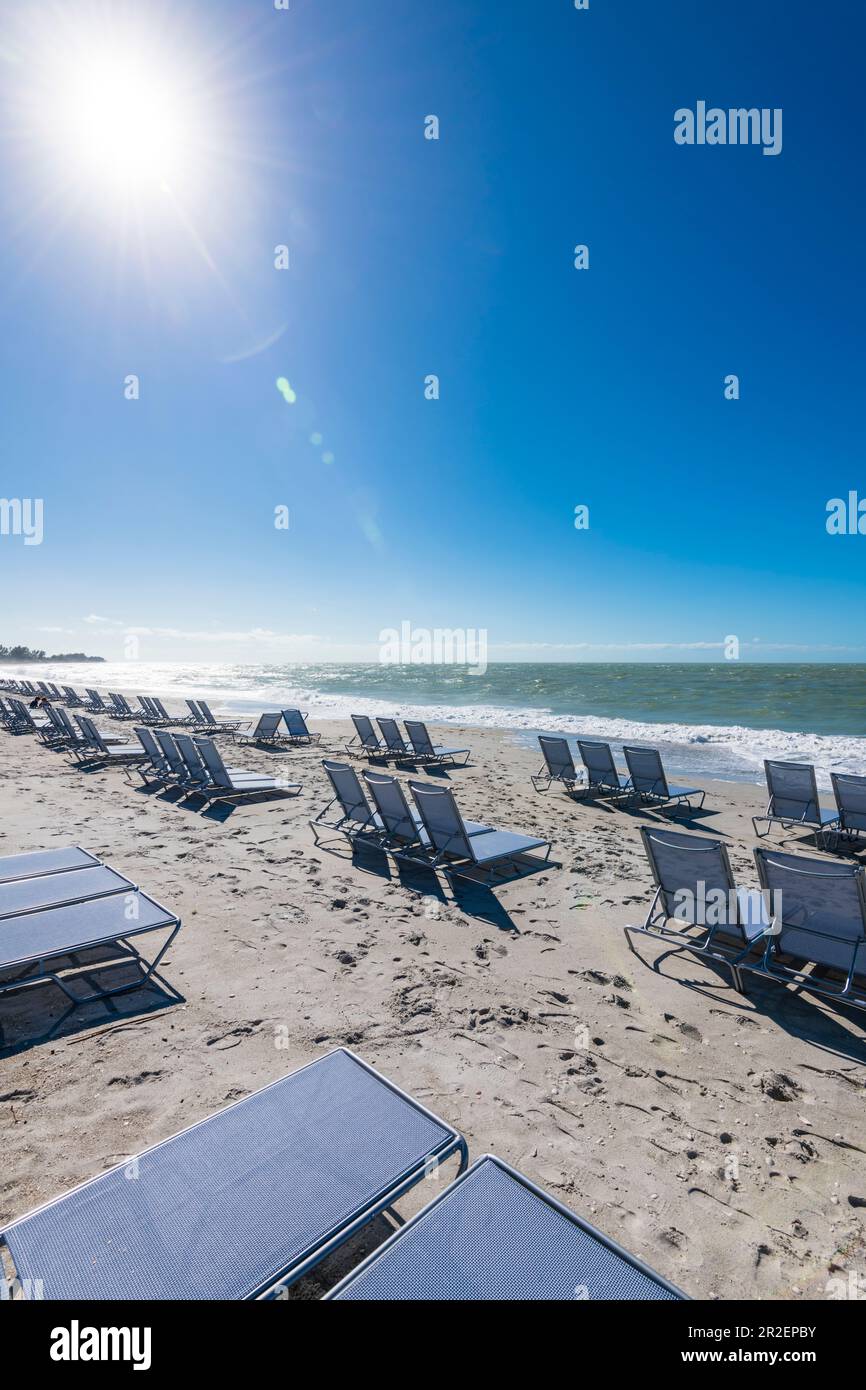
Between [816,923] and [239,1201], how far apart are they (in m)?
4.01

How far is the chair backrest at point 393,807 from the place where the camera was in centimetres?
670

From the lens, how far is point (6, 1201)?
243 centimetres

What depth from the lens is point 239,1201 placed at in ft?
6.31

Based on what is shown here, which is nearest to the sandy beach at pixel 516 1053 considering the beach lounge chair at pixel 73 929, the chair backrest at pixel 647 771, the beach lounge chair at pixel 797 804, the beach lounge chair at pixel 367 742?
the beach lounge chair at pixel 73 929

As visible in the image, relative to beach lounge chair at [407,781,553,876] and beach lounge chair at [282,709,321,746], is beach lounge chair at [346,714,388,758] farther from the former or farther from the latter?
beach lounge chair at [407,781,553,876]

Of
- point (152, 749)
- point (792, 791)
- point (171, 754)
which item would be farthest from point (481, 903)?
point (152, 749)

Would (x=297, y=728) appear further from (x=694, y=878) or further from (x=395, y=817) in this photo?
(x=694, y=878)

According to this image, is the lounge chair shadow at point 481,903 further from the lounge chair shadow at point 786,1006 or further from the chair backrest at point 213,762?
the chair backrest at point 213,762

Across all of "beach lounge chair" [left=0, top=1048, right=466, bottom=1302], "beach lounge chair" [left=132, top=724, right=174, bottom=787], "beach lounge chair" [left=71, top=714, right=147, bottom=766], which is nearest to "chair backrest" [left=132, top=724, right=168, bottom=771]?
"beach lounge chair" [left=132, top=724, right=174, bottom=787]

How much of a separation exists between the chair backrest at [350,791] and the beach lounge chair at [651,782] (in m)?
4.59

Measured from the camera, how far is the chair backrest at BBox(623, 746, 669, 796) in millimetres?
9719

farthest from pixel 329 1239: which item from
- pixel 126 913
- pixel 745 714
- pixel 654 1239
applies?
pixel 745 714
